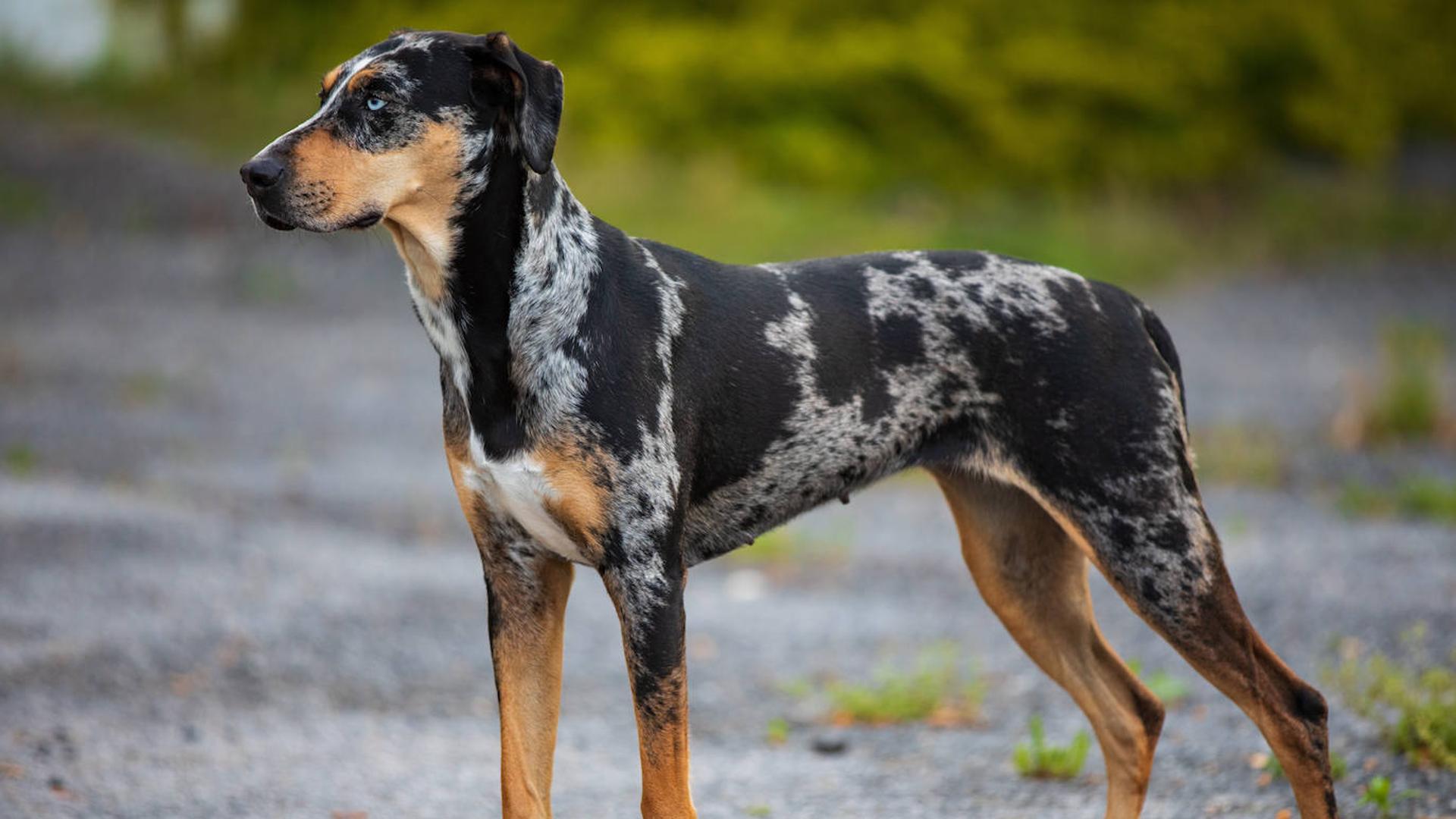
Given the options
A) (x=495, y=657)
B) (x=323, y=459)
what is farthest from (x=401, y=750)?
(x=323, y=459)

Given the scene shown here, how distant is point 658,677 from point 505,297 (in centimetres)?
107

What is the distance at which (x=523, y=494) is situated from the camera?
380 cm

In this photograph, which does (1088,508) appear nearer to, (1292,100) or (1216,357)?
(1216,357)

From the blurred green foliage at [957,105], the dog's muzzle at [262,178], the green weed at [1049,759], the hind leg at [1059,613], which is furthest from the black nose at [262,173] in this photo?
the blurred green foliage at [957,105]

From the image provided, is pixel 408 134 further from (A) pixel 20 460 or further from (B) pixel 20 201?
(B) pixel 20 201

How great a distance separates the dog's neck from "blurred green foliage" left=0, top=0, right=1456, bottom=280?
14.1 m

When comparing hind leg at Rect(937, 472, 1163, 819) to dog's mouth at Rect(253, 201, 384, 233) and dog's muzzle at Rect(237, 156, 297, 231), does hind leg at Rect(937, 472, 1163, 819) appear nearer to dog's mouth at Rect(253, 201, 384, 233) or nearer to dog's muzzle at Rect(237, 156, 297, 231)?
dog's mouth at Rect(253, 201, 384, 233)

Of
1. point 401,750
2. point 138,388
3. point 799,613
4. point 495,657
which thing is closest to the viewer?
point 495,657

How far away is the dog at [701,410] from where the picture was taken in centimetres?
379

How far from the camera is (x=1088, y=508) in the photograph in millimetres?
4238

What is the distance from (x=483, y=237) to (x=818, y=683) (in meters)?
3.68

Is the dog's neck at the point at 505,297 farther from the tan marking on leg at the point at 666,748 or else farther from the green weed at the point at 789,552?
the green weed at the point at 789,552

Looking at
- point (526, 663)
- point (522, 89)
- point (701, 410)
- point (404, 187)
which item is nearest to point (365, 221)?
point (404, 187)

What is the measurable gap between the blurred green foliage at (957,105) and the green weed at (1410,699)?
12.1 m
